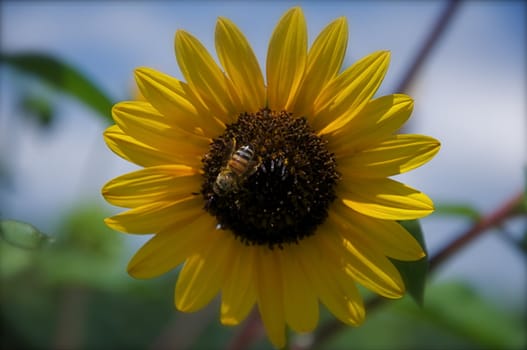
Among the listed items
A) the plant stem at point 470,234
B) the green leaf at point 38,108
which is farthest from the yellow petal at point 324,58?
the green leaf at point 38,108

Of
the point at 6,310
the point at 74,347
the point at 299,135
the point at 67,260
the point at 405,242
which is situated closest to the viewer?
the point at 405,242

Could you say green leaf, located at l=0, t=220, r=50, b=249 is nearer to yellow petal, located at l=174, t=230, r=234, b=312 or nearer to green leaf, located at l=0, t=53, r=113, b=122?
yellow petal, located at l=174, t=230, r=234, b=312

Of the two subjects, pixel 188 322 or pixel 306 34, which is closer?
pixel 306 34

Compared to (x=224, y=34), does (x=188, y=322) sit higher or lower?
lower

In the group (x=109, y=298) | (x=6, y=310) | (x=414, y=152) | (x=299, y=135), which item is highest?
(x=299, y=135)

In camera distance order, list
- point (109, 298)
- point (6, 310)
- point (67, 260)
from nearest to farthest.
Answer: point (67, 260)
point (6, 310)
point (109, 298)

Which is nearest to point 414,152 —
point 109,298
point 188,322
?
point 188,322

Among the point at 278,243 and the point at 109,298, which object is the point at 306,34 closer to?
the point at 278,243
